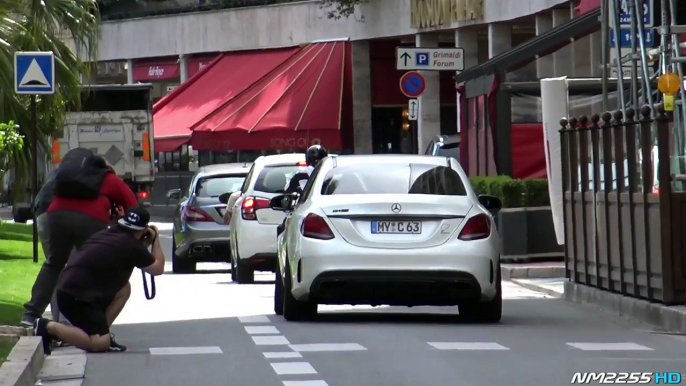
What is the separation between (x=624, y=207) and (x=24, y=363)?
275 inches

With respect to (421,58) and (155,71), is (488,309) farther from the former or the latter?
(155,71)

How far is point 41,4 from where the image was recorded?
27.2 metres

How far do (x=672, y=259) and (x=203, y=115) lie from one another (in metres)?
33.2

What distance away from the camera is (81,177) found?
45.3 feet

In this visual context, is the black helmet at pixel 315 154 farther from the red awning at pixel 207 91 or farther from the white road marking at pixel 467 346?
the red awning at pixel 207 91

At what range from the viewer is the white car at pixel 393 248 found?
47.7ft

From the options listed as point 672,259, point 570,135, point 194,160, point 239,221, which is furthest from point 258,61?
point 672,259

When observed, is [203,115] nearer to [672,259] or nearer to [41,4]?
[41,4]

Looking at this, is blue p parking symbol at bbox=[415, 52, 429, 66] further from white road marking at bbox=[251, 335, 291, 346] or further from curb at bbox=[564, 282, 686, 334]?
white road marking at bbox=[251, 335, 291, 346]

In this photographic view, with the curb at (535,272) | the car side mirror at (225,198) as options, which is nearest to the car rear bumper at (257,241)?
the car side mirror at (225,198)

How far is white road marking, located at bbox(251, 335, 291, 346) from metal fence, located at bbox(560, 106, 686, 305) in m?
3.48

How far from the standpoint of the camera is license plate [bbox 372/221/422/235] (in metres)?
14.6

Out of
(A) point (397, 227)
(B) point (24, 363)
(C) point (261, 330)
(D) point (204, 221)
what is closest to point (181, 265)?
(D) point (204, 221)

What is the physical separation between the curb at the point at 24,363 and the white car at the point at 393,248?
9.21ft
